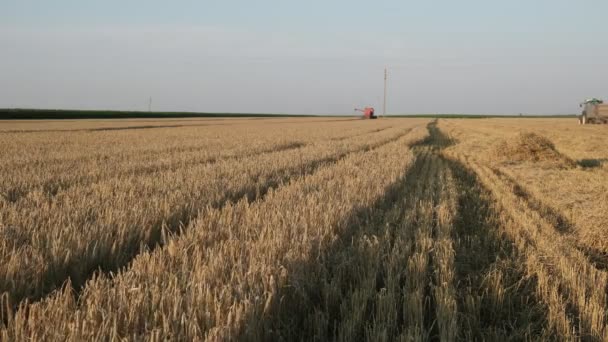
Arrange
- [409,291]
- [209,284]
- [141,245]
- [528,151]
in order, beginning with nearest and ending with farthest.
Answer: [209,284] → [409,291] → [141,245] → [528,151]

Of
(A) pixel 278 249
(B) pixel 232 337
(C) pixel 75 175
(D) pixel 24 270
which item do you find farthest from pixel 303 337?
(C) pixel 75 175

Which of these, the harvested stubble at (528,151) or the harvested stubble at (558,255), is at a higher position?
the harvested stubble at (528,151)

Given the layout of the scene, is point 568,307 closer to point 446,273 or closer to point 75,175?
point 446,273

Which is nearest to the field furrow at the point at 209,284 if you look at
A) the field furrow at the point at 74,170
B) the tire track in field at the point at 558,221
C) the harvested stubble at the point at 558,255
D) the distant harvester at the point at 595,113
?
the harvested stubble at the point at 558,255

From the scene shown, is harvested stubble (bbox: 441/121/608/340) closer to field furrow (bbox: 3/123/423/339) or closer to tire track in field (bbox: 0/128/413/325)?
field furrow (bbox: 3/123/423/339)

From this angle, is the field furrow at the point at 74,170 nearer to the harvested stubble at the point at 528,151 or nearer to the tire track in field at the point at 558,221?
the tire track in field at the point at 558,221

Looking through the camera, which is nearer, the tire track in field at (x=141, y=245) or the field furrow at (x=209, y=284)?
the field furrow at (x=209, y=284)

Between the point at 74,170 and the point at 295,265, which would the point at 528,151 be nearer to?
the point at 295,265

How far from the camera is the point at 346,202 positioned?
4859 mm

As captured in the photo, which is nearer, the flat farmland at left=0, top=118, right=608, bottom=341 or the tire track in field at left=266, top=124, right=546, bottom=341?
the flat farmland at left=0, top=118, right=608, bottom=341

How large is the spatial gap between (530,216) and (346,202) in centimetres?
243

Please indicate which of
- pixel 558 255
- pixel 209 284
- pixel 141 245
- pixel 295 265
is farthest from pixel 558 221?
pixel 141 245

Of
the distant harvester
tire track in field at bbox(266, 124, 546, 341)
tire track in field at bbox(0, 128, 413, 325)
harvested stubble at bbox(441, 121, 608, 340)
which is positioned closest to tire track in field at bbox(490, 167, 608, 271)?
harvested stubble at bbox(441, 121, 608, 340)

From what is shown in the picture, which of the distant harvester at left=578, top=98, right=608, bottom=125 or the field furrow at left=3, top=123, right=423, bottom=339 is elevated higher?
the distant harvester at left=578, top=98, right=608, bottom=125
